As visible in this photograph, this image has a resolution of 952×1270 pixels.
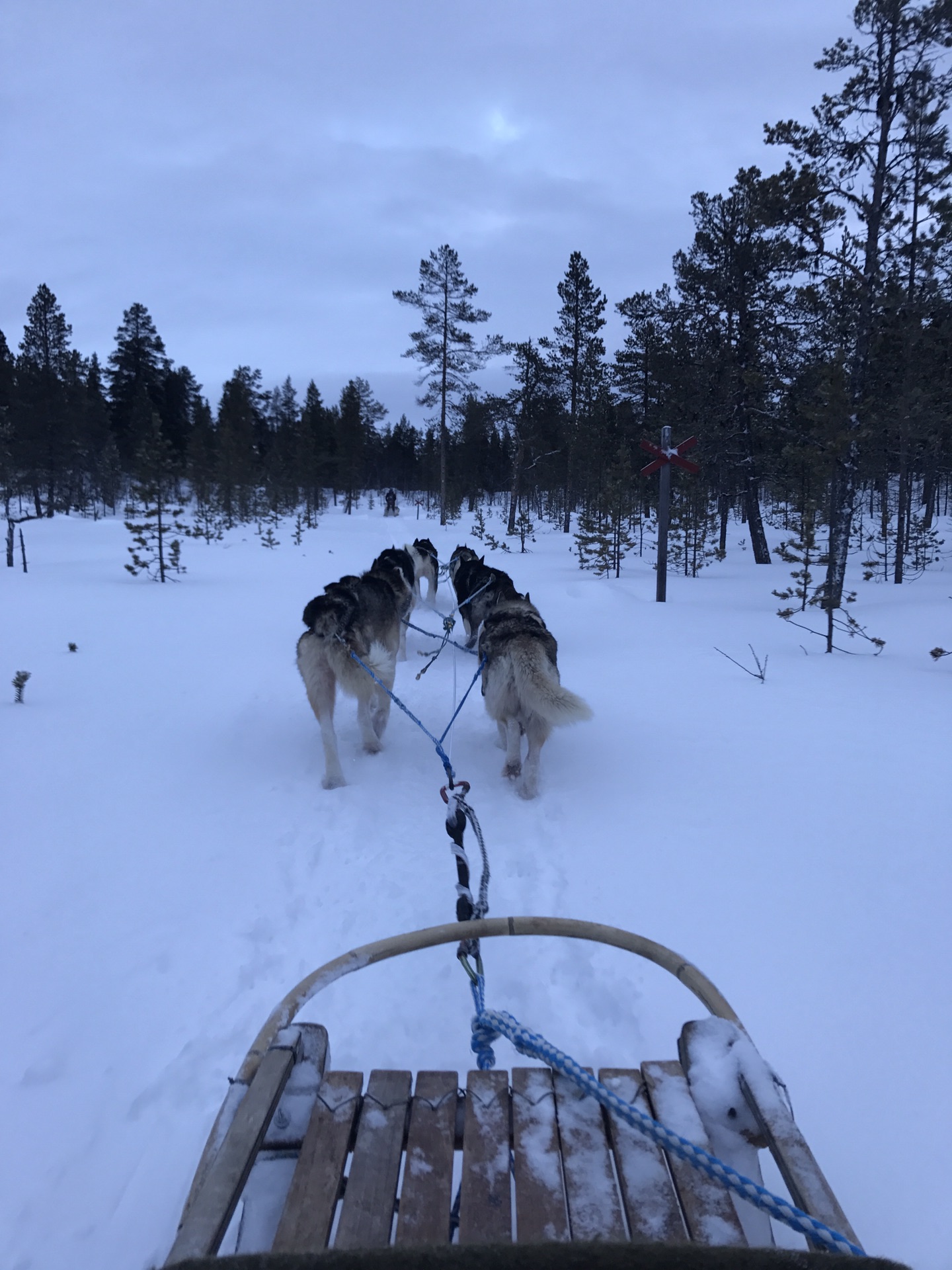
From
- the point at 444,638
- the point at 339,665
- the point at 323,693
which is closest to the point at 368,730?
the point at 323,693

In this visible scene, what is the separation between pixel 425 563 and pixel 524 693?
274 inches

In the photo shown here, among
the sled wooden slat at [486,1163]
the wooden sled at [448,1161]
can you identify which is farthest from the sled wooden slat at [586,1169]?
the sled wooden slat at [486,1163]

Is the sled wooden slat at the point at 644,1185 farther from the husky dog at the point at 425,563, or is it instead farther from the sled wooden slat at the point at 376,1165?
the husky dog at the point at 425,563

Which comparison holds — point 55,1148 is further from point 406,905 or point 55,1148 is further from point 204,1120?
point 406,905

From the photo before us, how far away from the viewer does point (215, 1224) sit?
45.6 inches

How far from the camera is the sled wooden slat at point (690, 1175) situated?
1283 millimetres

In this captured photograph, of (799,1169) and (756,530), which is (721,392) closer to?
(756,530)

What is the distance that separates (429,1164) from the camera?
56.9 inches

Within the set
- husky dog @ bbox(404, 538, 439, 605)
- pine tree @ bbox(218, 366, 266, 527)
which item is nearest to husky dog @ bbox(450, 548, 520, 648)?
husky dog @ bbox(404, 538, 439, 605)

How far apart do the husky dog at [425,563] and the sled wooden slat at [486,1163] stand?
28.2 ft

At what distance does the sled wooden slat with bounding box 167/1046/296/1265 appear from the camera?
1131 mm

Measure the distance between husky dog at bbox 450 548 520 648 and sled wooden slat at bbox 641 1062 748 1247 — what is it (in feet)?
16.7

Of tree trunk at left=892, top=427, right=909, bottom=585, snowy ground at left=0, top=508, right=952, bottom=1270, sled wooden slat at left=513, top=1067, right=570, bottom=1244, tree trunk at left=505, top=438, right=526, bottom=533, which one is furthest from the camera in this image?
tree trunk at left=505, top=438, right=526, bottom=533

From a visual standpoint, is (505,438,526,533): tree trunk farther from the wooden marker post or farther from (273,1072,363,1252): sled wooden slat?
(273,1072,363,1252): sled wooden slat
